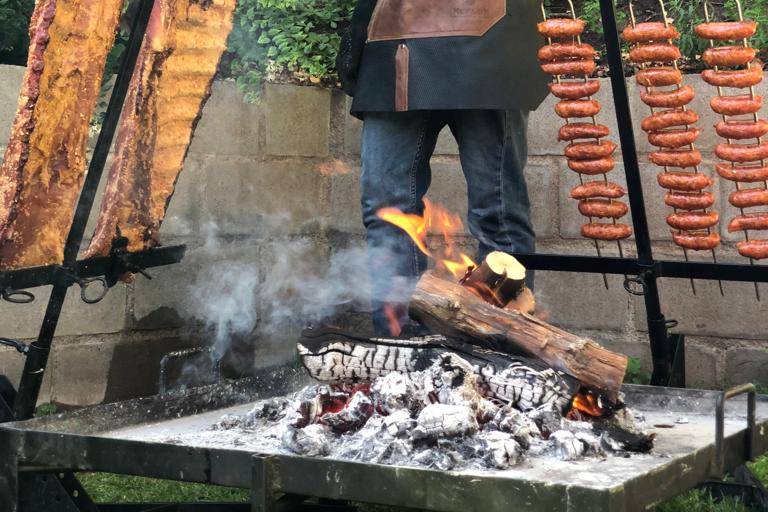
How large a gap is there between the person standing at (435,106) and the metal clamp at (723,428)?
1.29 m

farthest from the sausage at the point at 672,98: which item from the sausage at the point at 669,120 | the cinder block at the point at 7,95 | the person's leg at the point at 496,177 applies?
the cinder block at the point at 7,95

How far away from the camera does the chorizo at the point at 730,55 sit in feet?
11.2

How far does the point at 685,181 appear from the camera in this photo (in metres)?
3.56

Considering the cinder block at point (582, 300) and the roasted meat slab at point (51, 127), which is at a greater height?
the roasted meat slab at point (51, 127)

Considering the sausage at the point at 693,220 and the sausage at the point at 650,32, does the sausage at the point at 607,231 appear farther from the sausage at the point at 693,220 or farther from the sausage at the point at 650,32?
the sausage at the point at 650,32

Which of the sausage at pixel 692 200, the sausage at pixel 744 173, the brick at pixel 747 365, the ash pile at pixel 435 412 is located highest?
the sausage at pixel 744 173

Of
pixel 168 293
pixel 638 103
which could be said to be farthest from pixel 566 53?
pixel 168 293

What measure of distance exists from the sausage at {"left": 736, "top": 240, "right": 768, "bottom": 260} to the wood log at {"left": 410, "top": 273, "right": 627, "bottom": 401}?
0.97 metres

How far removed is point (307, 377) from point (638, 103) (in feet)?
6.64

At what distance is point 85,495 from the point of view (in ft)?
8.94

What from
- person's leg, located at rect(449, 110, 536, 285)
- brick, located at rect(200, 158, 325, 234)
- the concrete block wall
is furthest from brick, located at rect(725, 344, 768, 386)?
brick, located at rect(200, 158, 325, 234)

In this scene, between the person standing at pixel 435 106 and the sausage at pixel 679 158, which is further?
the person standing at pixel 435 106

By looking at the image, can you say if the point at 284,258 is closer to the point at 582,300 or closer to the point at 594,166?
the point at 582,300

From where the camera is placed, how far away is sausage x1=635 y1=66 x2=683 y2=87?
11.5ft
